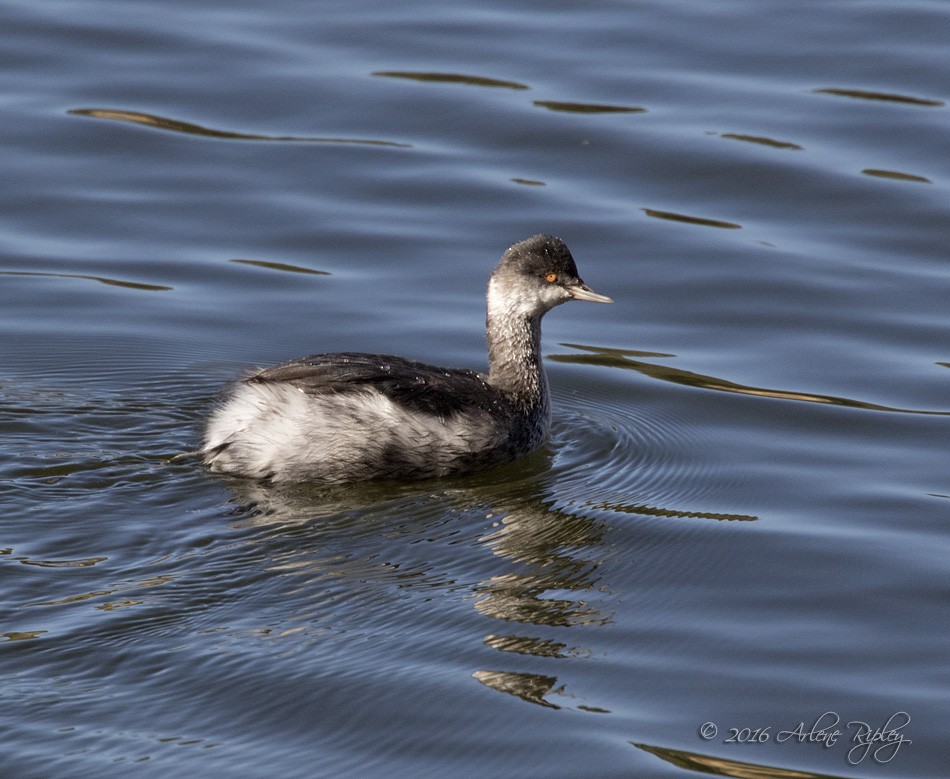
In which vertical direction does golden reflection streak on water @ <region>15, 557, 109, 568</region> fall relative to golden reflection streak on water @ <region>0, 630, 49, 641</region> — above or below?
above

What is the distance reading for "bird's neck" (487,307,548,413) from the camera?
8523mm

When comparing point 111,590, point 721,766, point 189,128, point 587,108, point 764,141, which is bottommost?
point 721,766

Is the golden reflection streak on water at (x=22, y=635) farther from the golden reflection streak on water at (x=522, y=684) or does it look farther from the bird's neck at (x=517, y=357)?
the bird's neck at (x=517, y=357)

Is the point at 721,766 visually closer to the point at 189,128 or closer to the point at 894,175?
the point at 894,175

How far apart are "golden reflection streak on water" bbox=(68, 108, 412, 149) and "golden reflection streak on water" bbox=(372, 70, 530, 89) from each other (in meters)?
1.01

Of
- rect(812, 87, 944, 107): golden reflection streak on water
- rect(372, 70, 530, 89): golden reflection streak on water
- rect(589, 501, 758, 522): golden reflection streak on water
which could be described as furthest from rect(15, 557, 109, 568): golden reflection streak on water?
rect(812, 87, 944, 107): golden reflection streak on water

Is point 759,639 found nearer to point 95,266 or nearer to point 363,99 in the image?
point 95,266

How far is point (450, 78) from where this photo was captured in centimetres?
1309

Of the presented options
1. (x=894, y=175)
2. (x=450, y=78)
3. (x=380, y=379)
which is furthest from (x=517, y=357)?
(x=450, y=78)

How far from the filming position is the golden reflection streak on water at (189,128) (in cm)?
1220

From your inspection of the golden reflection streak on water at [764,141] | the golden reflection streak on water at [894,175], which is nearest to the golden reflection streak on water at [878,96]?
the golden reflection streak on water at [764,141]

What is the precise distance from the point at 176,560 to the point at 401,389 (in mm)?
1451

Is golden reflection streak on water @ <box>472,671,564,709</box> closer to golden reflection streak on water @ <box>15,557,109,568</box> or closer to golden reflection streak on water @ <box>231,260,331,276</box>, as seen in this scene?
golden reflection streak on water @ <box>15,557,109,568</box>

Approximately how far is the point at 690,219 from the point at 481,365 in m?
2.49
